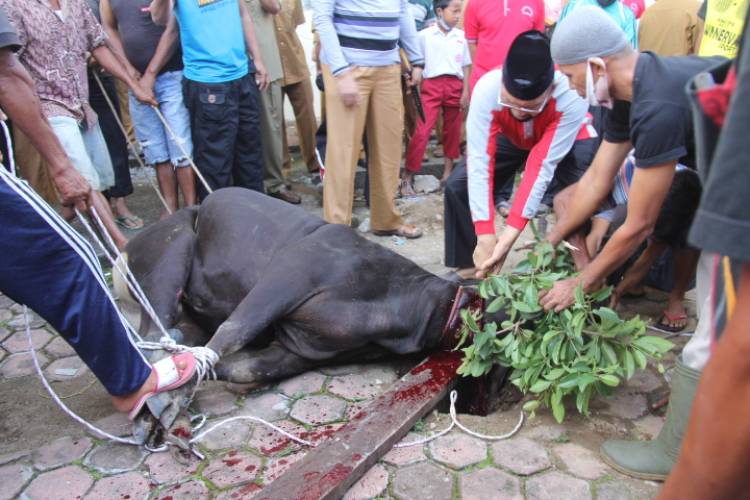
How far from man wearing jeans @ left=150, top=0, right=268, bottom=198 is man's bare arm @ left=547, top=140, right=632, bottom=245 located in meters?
2.95

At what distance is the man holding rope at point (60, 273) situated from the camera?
8.16 feet

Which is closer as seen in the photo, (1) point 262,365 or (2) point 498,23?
(1) point 262,365

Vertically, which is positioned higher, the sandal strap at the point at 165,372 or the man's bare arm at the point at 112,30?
the man's bare arm at the point at 112,30

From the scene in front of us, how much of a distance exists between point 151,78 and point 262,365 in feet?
9.97

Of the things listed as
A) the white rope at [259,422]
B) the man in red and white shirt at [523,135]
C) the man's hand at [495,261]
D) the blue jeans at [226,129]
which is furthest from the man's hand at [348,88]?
the white rope at [259,422]

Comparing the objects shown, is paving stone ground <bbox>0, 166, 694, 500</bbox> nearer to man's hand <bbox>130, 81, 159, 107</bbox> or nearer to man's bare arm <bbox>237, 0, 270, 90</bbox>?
man's hand <bbox>130, 81, 159, 107</bbox>

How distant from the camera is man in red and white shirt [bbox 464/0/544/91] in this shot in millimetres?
5488

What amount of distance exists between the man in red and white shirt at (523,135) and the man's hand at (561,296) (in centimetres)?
66

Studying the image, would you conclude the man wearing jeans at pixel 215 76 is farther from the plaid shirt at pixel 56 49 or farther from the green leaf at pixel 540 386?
the green leaf at pixel 540 386

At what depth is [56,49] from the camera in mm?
4539

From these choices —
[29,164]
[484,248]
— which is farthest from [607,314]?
A: [29,164]

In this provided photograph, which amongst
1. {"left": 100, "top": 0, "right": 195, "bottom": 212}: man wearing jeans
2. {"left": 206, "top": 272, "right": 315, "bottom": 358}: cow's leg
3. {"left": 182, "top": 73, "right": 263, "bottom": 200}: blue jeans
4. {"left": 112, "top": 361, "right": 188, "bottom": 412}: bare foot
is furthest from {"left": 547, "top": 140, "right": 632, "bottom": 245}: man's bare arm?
{"left": 100, "top": 0, "right": 195, "bottom": 212}: man wearing jeans

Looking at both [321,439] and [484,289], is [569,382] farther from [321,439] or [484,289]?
[321,439]

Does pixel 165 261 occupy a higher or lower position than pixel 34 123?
lower
